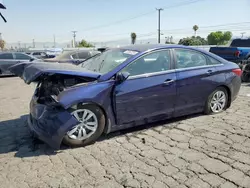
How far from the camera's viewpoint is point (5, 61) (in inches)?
510

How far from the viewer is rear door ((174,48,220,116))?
4131mm

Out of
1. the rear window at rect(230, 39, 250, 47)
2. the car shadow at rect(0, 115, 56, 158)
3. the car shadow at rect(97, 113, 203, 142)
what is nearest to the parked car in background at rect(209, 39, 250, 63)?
the rear window at rect(230, 39, 250, 47)

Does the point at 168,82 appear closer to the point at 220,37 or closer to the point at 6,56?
the point at 6,56

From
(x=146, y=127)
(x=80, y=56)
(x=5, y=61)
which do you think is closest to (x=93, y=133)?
(x=146, y=127)

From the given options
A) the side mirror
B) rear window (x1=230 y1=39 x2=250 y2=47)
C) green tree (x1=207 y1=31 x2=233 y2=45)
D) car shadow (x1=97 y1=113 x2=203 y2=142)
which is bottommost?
car shadow (x1=97 y1=113 x2=203 y2=142)

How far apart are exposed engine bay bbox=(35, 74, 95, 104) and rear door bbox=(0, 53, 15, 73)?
Answer: 1040 centimetres

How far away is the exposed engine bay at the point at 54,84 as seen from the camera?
11.5ft

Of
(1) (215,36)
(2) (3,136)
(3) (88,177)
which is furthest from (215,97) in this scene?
(1) (215,36)

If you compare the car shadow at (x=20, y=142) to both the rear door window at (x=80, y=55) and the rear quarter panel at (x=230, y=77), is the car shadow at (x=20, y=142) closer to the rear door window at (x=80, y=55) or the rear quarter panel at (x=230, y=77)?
the rear quarter panel at (x=230, y=77)

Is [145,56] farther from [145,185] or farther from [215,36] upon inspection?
[215,36]

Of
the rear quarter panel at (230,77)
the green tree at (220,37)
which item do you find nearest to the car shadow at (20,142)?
the rear quarter panel at (230,77)

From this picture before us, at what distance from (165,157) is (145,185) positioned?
0.67 m

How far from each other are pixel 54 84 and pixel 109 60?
106 centimetres

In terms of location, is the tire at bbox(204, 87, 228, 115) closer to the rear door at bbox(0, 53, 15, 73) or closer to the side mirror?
the side mirror
